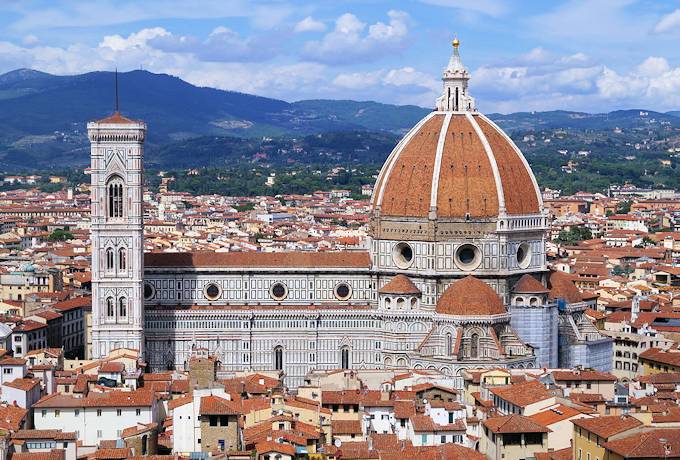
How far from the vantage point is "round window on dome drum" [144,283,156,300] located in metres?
Result: 70.2

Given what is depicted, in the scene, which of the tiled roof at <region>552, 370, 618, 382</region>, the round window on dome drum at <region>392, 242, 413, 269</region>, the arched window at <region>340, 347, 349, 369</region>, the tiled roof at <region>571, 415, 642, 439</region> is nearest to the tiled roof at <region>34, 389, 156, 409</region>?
the tiled roof at <region>571, 415, 642, 439</region>

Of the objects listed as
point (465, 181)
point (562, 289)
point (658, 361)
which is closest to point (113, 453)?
point (658, 361)

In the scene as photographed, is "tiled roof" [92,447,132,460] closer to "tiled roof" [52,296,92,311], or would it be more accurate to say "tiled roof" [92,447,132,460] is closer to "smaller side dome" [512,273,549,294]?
"smaller side dome" [512,273,549,294]

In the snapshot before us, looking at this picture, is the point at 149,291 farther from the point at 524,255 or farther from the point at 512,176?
the point at 512,176

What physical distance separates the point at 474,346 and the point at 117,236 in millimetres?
15684

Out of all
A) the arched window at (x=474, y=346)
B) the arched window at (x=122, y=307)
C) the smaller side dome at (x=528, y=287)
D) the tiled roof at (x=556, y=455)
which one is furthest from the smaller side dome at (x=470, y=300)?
the tiled roof at (x=556, y=455)

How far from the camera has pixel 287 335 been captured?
7031 centimetres

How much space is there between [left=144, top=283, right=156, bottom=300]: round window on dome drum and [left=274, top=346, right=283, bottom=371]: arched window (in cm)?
A: 582

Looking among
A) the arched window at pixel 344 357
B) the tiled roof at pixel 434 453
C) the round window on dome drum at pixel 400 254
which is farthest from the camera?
the round window on dome drum at pixel 400 254

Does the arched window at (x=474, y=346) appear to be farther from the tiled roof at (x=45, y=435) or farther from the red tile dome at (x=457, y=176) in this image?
the tiled roof at (x=45, y=435)

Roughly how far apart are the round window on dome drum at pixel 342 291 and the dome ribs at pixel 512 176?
7726 millimetres

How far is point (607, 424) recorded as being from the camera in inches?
1678

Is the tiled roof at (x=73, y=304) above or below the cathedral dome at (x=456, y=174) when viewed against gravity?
below

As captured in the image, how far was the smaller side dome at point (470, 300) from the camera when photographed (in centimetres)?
6681
